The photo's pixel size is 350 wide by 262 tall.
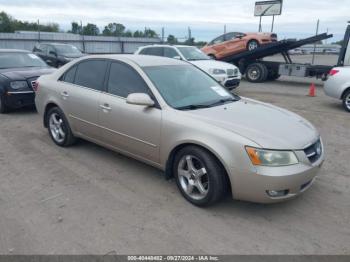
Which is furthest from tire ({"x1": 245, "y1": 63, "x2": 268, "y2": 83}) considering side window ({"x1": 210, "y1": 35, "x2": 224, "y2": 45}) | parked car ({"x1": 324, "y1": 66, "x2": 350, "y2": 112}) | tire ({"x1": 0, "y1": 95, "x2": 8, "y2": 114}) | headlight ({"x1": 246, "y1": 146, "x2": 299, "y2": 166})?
headlight ({"x1": 246, "y1": 146, "x2": 299, "y2": 166})

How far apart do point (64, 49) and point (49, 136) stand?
1070 centimetres

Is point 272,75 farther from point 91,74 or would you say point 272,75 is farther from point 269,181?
point 269,181

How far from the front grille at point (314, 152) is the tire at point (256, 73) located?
37.6 ft

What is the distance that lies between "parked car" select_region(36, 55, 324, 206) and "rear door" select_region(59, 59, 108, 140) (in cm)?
2

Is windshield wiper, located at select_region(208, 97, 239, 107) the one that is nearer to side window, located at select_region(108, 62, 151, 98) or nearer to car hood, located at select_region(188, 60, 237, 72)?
side window, located at select_region(108, 62, 151, 98)

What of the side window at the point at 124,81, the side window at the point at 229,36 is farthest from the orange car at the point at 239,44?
the side window at the point at 124,81

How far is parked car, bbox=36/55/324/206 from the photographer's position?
3.19 m

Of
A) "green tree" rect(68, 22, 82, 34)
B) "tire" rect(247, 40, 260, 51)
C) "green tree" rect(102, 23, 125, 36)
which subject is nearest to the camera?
"tire" rect(247, 40, 260, 51)

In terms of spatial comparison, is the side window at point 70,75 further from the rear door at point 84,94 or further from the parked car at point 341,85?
the parked car at point 341,85

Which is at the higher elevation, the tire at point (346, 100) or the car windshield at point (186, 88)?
the car windshield at point (186, 88)

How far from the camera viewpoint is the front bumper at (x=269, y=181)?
10.2ft

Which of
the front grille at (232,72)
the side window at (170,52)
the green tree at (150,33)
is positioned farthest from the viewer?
the green tree at (150,33)

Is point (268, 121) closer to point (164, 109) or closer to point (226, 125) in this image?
point (226, 125)

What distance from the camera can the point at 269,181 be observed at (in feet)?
10.2
